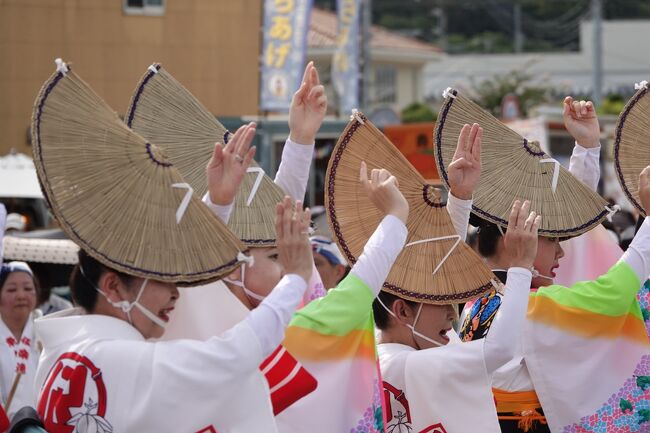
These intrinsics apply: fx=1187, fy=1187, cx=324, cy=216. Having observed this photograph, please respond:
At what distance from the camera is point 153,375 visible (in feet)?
10.6

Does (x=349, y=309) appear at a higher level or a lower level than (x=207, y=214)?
lower

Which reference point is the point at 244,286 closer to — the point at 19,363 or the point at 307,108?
the point at 307,108

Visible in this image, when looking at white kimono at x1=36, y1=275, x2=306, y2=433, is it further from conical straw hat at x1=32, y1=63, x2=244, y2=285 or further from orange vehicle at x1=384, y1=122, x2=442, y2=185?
orange vehicle at x1=384, y1=122, x2=442, y2=185

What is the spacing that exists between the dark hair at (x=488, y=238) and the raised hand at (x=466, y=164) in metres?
0.36

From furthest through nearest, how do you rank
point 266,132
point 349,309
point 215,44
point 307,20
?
point 215,44 < point 307,20 < point 266,132 < point 349,309

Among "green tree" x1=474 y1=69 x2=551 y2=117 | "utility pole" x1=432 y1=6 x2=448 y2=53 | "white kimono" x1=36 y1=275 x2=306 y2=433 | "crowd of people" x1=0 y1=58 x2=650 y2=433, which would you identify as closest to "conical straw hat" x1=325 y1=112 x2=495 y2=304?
"crowd of people" x1=0 y1=58 x2=650 y2=433

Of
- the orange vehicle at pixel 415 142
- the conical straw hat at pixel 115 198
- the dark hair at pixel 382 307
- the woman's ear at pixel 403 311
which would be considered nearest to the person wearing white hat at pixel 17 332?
the dark hair at pixel 382 307

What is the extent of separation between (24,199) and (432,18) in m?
46.2

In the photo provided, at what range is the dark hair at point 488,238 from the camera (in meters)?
4.90

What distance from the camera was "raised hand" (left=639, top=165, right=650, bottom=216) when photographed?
15.4 ft

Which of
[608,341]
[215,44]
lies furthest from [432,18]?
[608,341]

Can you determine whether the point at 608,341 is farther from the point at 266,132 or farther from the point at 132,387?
the point at 266,132

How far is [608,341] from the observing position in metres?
4.68

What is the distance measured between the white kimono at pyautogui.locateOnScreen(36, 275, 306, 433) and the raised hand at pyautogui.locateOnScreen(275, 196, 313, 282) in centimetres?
6
